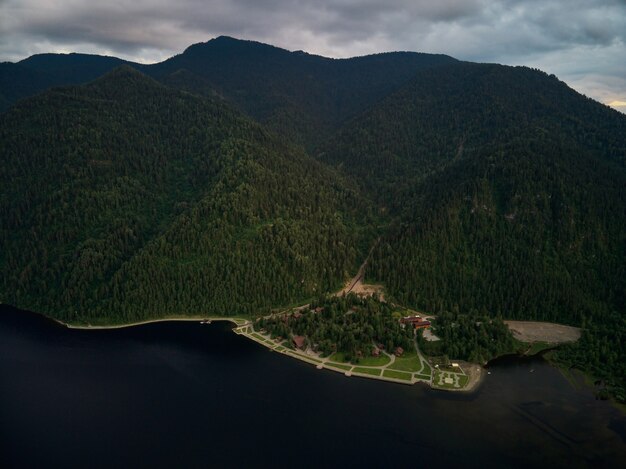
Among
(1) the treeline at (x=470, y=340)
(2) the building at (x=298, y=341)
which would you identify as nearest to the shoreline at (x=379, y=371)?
(2) the building at (x=298, y=341)

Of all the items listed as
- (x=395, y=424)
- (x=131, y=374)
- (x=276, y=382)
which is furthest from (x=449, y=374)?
(x=131, y=374)

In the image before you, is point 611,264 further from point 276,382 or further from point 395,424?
point 276,382

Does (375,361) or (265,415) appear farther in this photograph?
(375,361)

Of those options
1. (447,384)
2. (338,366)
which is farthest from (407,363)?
(338,366)

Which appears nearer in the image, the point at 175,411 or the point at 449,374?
the point at 175,411

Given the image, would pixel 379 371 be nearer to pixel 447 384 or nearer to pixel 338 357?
pixel 338 357

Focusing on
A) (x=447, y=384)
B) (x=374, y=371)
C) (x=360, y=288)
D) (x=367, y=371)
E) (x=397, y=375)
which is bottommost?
(x=367, y=371)
